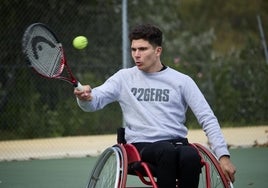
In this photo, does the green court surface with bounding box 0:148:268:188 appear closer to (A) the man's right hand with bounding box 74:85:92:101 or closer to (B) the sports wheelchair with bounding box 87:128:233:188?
(B) the sports wheelchair with bounding box 87:128:233:188

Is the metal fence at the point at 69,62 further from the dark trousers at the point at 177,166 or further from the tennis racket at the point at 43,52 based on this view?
the dark trousers at the point at 177,166

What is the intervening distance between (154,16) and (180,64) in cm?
304

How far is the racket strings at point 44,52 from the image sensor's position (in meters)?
3.68

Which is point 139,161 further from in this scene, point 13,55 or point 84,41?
point 13,55

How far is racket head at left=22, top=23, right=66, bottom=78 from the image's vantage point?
12.1 ft

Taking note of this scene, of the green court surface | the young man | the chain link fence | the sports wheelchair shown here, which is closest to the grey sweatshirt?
the young man

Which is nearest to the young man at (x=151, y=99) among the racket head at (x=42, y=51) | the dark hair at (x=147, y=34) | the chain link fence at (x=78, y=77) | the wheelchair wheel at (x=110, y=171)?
the dark hair at (x=147, y=34)

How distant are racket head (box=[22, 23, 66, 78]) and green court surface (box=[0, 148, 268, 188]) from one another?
186 cm

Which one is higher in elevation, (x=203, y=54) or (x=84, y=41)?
(x=203, y=54)

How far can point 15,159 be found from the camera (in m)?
7.30

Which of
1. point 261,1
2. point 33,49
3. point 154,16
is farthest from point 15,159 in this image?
point 261,1

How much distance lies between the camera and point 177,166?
3.46 metres

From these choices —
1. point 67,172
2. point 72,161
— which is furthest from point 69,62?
point 67,172

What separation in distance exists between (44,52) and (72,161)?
3399mm
